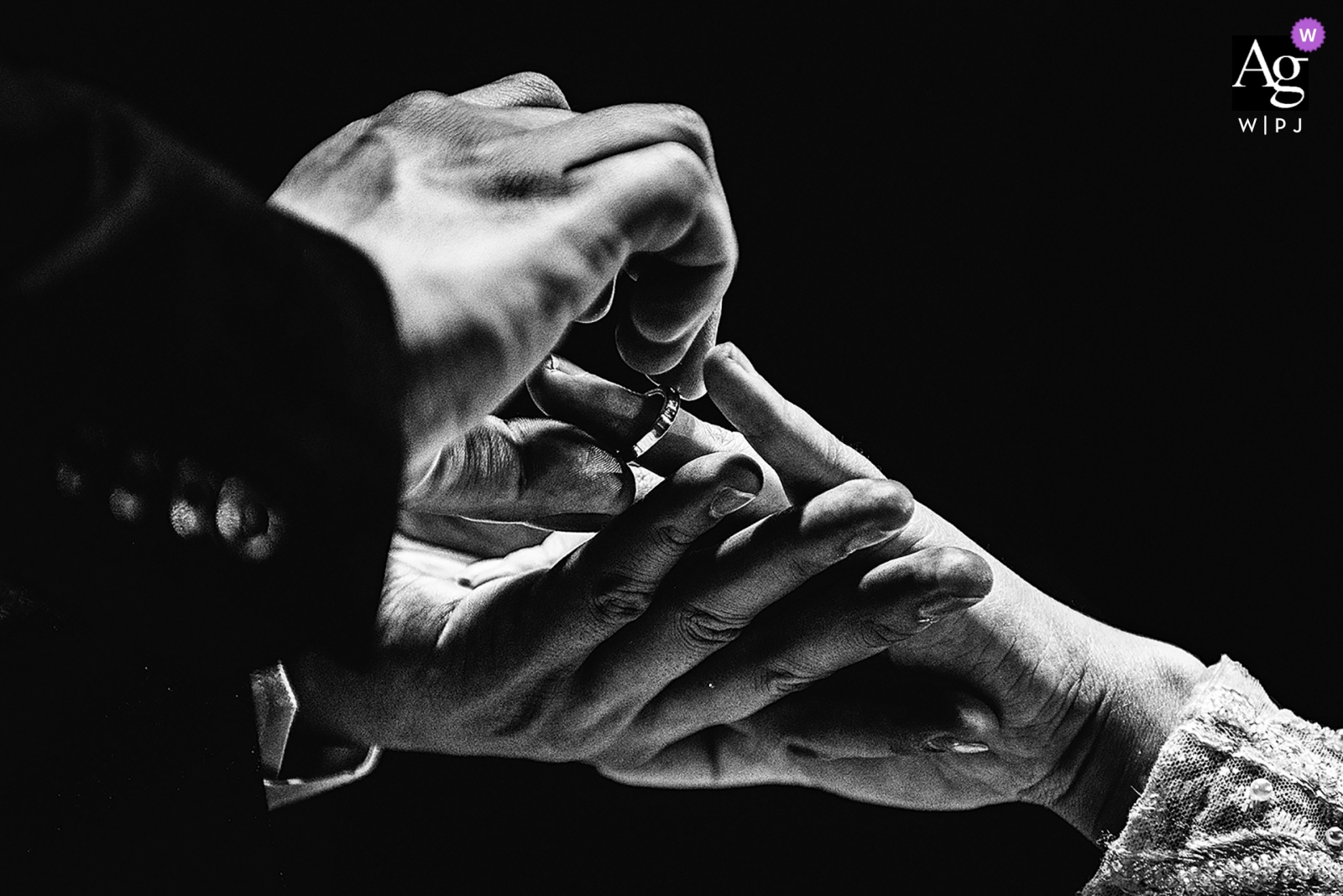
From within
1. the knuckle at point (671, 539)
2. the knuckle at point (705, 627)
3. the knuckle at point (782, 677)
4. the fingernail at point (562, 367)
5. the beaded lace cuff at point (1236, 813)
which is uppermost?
the fingernail at point (562, 367)

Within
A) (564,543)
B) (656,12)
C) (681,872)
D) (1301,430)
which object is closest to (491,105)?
(564,543)

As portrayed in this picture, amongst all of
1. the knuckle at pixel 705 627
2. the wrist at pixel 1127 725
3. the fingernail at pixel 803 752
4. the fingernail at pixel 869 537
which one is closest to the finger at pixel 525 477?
the knuckle at pixel 705 627

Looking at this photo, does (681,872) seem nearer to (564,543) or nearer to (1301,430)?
(564,543)

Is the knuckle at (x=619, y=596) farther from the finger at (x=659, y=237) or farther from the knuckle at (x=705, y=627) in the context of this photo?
the finger at (x=659, y=237)

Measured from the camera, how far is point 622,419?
1.06 meters

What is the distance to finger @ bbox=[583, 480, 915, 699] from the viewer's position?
0.95 m

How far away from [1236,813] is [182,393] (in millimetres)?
956

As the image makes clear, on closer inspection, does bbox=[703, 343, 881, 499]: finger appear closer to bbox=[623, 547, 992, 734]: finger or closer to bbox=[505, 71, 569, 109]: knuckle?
bbox=[623, 547, 992, 734]: finger

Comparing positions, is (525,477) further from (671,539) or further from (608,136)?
(608,136)

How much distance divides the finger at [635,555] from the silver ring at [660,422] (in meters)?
0.07

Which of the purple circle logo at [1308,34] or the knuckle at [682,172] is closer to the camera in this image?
the knuckle at [682,172]

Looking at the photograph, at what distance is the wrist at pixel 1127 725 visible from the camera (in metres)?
1.15

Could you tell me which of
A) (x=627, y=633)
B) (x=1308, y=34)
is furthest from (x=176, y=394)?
(x=1308, y=34)

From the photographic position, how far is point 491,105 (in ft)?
3.01
